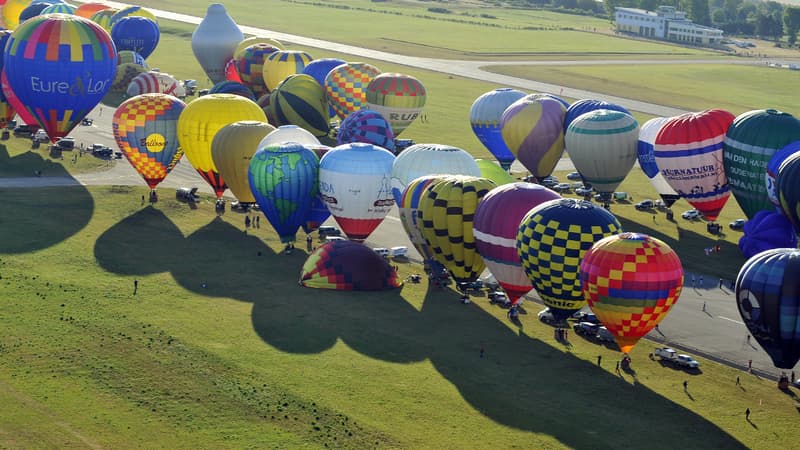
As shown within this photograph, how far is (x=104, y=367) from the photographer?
2381 inches

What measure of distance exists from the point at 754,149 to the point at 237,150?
38.6m

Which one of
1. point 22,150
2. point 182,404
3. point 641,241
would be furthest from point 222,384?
point 22,150

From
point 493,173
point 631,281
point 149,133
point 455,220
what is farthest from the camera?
point 149,133

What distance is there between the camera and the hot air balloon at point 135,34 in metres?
152

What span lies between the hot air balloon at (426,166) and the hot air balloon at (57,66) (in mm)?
36494

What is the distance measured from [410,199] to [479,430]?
23693 mm

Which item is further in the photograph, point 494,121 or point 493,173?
point 494,121

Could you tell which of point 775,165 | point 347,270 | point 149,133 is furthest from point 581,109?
point 149,133

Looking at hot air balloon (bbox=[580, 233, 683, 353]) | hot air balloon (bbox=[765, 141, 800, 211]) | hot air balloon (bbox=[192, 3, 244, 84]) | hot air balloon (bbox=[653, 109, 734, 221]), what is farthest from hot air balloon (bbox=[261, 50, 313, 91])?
hot air balloon (bbox=[580, 233, 683, 353])

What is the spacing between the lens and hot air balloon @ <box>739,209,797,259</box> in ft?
265

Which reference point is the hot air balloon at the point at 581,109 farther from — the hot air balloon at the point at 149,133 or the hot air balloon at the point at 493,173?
the hot air balloon at the point at 149,133

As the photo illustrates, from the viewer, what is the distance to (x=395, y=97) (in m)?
114

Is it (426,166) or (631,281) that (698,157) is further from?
(631,281)

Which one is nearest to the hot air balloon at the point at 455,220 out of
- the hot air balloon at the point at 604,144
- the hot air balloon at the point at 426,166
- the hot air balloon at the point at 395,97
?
the hot air balloon at the point at 426,166
